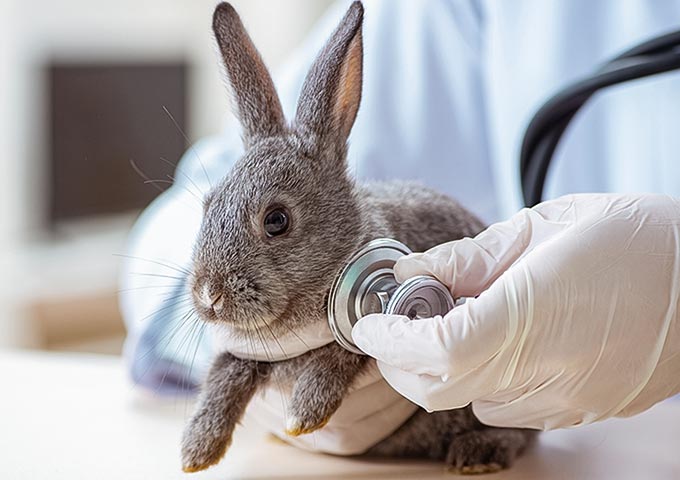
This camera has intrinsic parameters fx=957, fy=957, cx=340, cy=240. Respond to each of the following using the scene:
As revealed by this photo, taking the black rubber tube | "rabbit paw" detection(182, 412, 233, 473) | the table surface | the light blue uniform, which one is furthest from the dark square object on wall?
"rabbit paw" detection(182, 412, 233, 473)

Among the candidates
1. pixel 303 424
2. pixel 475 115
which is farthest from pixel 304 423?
pixel 475 115

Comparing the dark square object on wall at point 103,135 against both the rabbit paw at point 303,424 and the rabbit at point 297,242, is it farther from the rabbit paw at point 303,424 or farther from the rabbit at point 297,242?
the rabbit paw at point 303,424

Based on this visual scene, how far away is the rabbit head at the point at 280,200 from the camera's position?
30.5 inches

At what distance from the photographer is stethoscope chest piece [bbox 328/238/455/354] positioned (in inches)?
30.0

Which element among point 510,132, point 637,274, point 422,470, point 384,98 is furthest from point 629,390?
point 384,98

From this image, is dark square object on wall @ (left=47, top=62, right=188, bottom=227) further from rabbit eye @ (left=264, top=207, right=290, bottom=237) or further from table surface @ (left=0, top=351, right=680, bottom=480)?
rabbit eye @ (left=264, top=207, right=290, bottom=237)

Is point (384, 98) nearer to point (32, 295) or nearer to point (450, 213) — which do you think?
point (450, 213)

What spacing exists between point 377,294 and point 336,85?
19cm

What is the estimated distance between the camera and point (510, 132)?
1329 millimetres

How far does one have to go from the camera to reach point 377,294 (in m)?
0.77

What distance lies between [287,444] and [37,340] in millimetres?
2508

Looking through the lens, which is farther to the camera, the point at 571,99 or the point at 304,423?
the point at 571,99

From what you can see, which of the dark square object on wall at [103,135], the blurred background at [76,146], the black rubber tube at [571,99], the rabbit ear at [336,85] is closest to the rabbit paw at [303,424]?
the rabbit ear at [336,85]

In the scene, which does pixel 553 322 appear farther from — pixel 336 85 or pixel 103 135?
pixel 103 135
